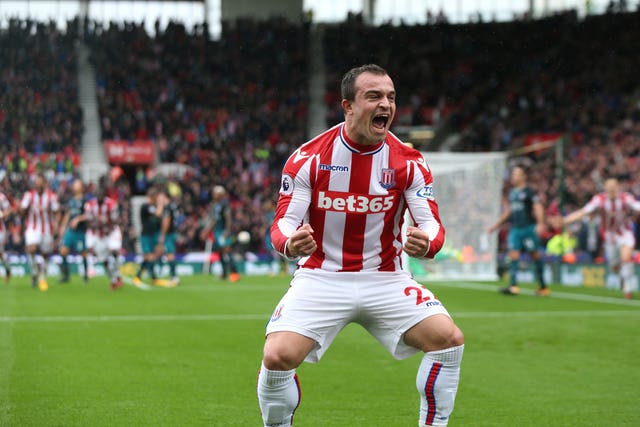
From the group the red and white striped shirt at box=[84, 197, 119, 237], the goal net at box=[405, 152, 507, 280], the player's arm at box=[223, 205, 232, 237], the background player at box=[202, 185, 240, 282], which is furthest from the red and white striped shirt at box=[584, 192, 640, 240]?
the red and white striped shirt at box=[84, 197, 119, 237]

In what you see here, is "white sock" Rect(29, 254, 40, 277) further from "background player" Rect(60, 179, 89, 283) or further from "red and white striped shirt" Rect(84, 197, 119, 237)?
"red and white striped shirt" Rect(84, 197, 119, 237)

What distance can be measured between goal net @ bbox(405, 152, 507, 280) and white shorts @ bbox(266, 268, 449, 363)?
17.6 metres

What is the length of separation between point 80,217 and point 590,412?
13.9m

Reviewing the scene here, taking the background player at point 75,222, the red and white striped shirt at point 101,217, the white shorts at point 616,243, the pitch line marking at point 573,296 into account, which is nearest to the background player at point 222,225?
the red and white striped shirt at point 101,217

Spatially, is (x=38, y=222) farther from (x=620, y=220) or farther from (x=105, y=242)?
(x=620, y=220)

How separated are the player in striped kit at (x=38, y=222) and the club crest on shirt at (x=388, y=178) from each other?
49.5 feet

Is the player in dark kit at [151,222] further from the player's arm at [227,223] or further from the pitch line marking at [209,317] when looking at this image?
the pitch line marking at [209,317]

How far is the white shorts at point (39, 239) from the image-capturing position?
19.2m

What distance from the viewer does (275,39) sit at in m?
41.0

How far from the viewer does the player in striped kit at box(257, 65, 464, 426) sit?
193 inches

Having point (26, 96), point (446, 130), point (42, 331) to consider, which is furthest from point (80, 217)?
point (446, 130)

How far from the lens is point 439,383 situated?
492 centimetres

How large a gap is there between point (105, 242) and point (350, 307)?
14.7m

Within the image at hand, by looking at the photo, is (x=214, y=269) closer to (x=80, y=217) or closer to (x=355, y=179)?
(x=80, y=217)
